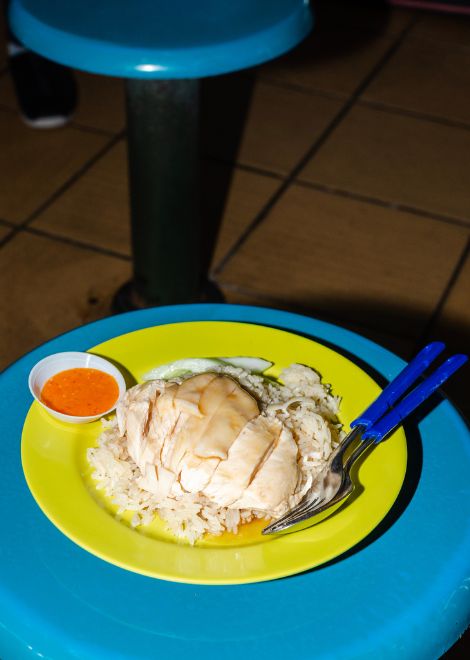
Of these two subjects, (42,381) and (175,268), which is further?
(175,268)

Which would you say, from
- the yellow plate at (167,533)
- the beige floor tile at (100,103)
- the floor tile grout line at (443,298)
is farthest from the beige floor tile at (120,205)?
the yellow plate at (167,533)

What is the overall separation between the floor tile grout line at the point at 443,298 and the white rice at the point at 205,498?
123 centimetres

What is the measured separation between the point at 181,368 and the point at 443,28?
3406mm

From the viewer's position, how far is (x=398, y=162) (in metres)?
3.34

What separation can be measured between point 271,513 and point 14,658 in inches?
14.6

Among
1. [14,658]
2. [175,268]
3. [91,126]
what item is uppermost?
[14,658]

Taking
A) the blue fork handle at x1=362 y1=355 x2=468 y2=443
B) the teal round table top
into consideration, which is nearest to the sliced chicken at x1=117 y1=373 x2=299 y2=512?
the blue fork handle at x1=362 y1=355 x2=468 y2=443

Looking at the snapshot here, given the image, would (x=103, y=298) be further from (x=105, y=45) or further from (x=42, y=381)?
(x=42, y=381)

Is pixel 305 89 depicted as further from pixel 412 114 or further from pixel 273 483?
pixel 273 483

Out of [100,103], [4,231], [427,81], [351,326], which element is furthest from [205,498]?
[427,81]

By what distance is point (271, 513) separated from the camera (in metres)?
1.21

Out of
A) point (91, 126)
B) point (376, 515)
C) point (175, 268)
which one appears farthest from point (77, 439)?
point (91, 126)

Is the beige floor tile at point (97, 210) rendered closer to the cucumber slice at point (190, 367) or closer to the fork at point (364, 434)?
the cucumber slice at point (190, 367)

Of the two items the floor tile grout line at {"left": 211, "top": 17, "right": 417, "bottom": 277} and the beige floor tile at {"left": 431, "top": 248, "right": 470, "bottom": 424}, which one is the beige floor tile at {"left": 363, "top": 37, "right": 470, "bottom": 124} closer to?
the floor tile grout line at {"left": 211, "top": 17, "right": 417, "bottom": 277}
